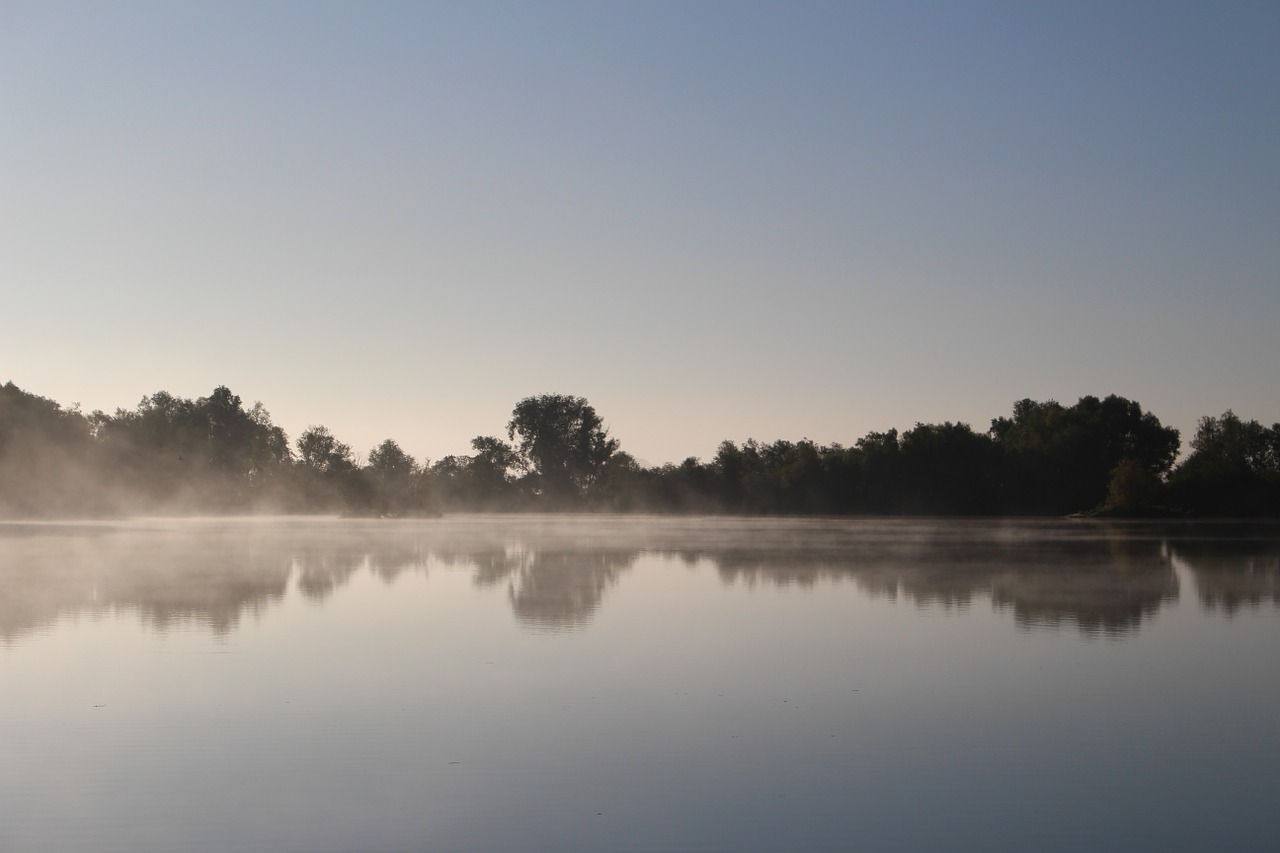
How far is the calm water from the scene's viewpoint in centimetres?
617

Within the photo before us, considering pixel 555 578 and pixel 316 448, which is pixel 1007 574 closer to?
pixel 555 578

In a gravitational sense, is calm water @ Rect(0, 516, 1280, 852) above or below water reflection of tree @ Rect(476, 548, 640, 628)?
below

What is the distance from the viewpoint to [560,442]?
340 feet

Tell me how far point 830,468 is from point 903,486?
216 inches

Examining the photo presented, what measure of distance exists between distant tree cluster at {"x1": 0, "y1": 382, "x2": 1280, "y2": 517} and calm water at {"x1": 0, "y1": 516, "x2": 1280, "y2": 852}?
48.2m

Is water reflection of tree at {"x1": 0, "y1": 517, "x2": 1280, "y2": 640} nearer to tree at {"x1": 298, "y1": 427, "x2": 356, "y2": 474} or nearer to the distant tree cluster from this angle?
the distant tree cluster

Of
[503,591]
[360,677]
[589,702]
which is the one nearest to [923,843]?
[589,702]

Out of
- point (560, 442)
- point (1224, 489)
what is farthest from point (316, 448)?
point (1224, 489)

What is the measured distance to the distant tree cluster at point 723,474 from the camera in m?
61.5

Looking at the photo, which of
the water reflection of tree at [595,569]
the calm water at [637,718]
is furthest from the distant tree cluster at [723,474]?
the calm water at [637,718]

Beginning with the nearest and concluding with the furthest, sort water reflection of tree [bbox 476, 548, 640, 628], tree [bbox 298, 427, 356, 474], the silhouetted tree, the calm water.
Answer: the calm water
water reflection of tree [bbox 476, 548, 640, 628]
the silhouetted tree
tree [bbox 298, 427, 356, 474]

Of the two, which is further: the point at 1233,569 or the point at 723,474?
the point at 723,474

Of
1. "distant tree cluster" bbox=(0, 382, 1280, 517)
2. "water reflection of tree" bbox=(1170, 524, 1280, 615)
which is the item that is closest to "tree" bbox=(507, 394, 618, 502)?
"distant tree cluster" bbox=(0, 382, 1280, 517)

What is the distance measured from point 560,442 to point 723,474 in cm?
2493
